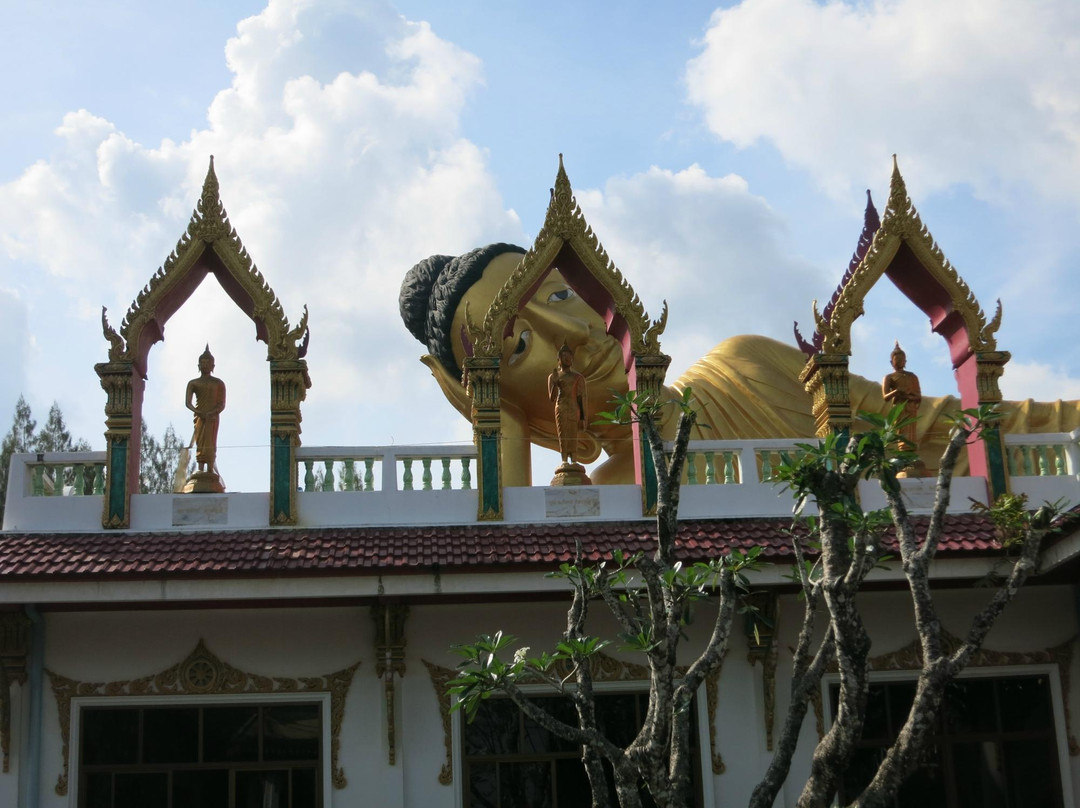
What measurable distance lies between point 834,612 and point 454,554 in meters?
4.93

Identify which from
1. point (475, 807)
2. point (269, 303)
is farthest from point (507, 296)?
point (475, 807)

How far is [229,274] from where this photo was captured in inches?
585

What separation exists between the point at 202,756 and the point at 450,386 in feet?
23.6

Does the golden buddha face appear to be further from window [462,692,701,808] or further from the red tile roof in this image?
window [462,692,701,808]

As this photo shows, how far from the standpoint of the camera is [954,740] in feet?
44.4

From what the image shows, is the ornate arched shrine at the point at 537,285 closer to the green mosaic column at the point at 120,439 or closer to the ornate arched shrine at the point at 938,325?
the ornate arched shrine at the point at 938,325

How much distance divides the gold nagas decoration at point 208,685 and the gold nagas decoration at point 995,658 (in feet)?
14.1

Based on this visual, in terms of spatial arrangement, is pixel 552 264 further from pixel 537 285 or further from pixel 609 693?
pixel 609 693

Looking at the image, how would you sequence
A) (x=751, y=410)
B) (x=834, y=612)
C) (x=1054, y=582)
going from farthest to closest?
(x=751, y=410)
(x=1054, y=582)
(x=834, y=612)

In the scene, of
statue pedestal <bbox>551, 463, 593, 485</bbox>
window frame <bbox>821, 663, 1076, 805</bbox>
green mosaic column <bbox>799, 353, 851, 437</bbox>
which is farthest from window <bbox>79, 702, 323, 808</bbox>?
green mosaic column <bbox>799, 353, 851, 437</bbox>

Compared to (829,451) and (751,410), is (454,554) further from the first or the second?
(751,410)

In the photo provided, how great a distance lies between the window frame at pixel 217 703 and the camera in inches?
514

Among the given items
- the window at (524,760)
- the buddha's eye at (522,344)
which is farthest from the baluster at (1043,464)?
the buddha's eye at (522,344)

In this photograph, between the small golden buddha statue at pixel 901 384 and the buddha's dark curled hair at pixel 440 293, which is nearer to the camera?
the small golden buddha statue at pixel 901 384
